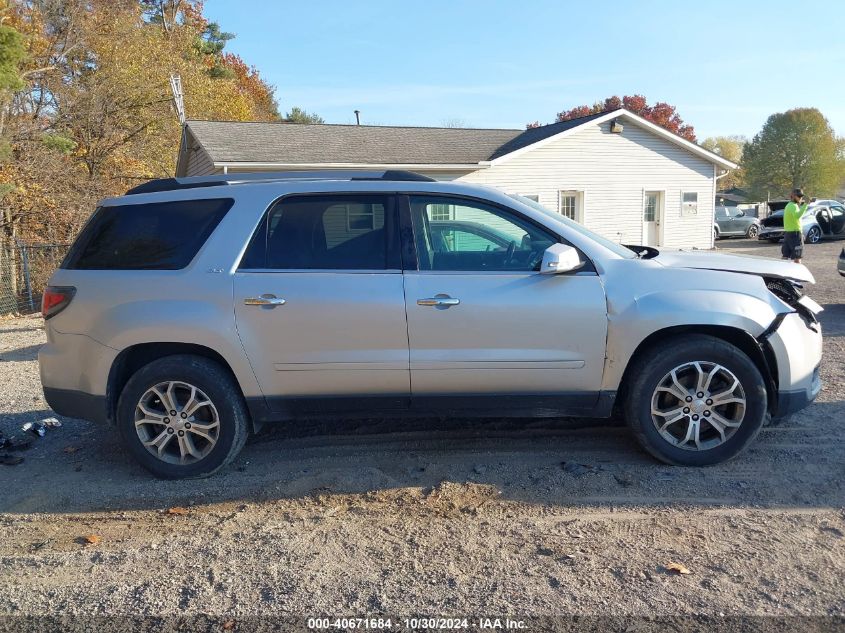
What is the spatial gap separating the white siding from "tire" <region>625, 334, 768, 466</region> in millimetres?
17377

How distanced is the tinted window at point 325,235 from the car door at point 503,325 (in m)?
0.26

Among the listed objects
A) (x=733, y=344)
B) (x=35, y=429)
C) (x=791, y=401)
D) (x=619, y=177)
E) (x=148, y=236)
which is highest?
(x=619, y=177)

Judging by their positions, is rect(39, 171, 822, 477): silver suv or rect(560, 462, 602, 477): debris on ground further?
rect(560, 462, 602, 477): debris on ground

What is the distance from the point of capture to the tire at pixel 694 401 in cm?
420

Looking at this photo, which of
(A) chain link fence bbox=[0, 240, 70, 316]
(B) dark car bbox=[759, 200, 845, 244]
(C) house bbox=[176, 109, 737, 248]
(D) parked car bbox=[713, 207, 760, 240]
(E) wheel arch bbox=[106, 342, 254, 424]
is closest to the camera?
(E) wheel arch bbox=[106, 342, 254, 424]

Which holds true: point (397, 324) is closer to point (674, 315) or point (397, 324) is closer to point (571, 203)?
point (674, 315)

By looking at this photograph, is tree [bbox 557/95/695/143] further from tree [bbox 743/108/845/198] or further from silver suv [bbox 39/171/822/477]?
silver suv [bbox 39/171/822/477]

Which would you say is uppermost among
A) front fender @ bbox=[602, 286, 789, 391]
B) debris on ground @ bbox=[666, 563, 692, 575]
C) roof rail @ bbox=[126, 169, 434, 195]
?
roof rail @ bbox=[126, 169, 434, 195]

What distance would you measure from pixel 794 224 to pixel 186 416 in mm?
12968

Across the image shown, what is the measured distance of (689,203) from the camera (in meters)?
24.1

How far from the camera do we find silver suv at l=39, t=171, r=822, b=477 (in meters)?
4.20

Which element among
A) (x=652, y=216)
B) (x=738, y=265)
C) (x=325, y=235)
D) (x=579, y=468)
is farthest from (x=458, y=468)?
(x=652, y=216)

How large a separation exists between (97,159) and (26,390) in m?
19.4

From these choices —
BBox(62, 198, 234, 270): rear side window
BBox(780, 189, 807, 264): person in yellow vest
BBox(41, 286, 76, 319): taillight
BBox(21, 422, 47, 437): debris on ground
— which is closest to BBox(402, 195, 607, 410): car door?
BBox(62, 198, 234, 270): rear side window
